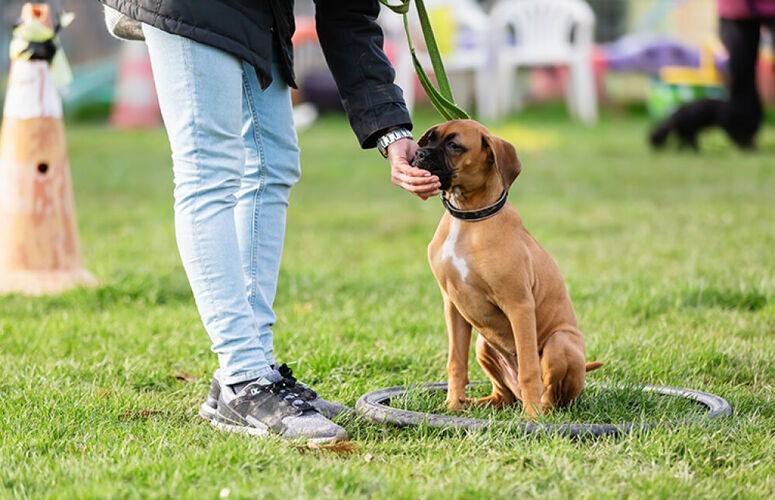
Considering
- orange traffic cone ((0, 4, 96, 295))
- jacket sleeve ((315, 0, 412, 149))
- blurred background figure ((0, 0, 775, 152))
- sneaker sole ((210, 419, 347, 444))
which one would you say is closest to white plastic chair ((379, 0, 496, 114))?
blurred background figure ((0, 0, 775, 152))

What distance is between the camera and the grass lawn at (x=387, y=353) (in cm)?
256

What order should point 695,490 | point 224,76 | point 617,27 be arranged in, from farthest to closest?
point 617,27 → point 224,76 → point 695,490

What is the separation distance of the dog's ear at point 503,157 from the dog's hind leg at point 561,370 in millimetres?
556

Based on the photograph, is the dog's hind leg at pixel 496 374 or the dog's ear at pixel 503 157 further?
the dog's hind leg at pixel 496 374

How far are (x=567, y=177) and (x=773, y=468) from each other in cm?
796

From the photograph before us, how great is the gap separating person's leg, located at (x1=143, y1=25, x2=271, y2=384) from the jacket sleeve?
43 centimetres

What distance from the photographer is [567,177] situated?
34.4ft

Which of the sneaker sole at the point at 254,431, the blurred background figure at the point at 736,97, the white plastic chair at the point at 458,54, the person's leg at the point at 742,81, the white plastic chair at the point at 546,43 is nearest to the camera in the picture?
the sneaker sole at the point at 254,431

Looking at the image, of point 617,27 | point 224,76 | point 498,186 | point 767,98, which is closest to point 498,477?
point 498,186

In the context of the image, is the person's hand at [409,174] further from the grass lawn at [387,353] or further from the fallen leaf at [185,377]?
the fallen leaf at [185,377]

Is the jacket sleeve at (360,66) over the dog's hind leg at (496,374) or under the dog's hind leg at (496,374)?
over

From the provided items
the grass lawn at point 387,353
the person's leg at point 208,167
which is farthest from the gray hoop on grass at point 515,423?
the person's leg at point 208,167

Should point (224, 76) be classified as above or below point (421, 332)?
above

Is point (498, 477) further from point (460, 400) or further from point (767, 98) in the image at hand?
point (767, 98)
